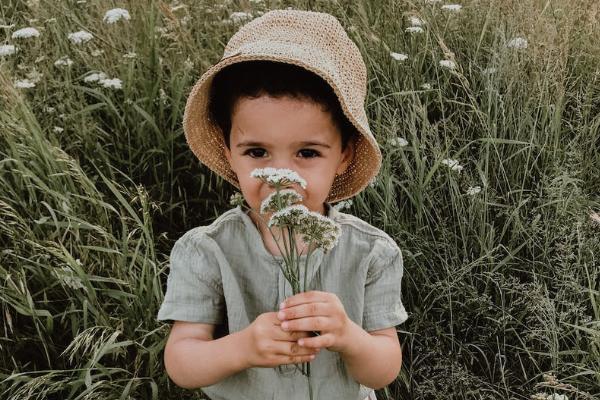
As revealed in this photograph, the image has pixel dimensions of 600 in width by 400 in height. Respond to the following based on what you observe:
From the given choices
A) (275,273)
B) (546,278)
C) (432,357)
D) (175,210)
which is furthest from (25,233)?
(546,278)

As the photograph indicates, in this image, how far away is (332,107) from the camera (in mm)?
1831

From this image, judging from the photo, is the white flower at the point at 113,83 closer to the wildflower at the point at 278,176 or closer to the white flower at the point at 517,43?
the white flower at the point at 517,43

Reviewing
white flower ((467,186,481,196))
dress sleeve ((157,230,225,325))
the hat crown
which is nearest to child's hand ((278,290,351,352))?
dress sleeve ((157,230,225,325))

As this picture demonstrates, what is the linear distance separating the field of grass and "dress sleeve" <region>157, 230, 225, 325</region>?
0.43m

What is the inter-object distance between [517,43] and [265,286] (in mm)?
1914

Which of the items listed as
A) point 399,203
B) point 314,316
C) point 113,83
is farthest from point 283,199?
point 113,83

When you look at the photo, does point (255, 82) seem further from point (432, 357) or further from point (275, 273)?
point (432, 357)

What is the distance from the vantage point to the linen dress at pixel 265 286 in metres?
1.90

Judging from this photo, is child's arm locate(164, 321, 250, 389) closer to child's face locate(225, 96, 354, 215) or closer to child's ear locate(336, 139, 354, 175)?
child's face locate(225, 96, 354, 215)

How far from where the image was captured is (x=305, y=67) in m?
1.72

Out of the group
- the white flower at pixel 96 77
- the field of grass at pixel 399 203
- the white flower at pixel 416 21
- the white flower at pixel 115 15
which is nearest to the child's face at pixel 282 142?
the field of grass at pixel 399 203

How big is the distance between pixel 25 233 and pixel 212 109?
33.4 inches

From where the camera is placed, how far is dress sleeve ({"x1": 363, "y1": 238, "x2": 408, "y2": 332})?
196 centimetres

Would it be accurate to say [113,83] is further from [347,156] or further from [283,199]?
[283,199]
